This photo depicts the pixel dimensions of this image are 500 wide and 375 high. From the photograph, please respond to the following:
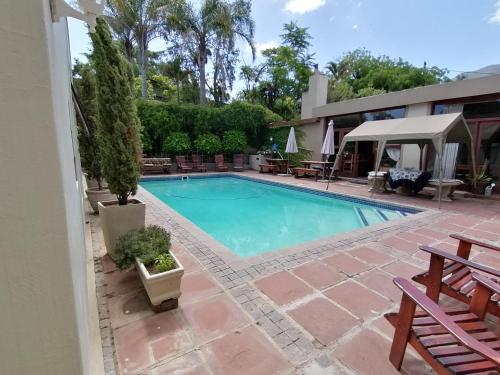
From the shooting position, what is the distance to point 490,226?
4.98 metres

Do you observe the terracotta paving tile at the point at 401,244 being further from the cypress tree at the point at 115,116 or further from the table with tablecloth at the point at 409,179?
the table with tablecloth at the point at 409,179

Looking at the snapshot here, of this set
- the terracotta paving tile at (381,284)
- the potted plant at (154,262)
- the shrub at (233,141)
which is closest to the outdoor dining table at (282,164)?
the shrub at (233,141)

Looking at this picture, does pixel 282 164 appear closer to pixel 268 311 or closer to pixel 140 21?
pixel 140 21

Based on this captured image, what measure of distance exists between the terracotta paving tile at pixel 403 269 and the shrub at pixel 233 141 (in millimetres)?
12248

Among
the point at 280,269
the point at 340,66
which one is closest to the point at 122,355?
the point at 280,269

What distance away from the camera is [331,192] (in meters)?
8.38

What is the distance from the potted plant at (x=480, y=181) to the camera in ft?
26.1

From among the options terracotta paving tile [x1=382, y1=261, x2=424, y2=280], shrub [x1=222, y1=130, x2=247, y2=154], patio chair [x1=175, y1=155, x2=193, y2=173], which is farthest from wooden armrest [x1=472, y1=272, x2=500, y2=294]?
shrub [x1=222, y1=130, x2=247, y2=154]

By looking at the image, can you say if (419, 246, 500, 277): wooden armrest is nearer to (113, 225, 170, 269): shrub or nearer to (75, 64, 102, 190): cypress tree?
(113, 225, 170, 269): shrub

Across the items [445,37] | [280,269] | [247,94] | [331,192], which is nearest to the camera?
[280,269]

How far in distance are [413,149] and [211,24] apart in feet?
40.7

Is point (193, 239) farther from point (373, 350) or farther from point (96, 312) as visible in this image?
point (373, 350)

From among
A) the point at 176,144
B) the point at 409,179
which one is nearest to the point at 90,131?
the point at 409,179

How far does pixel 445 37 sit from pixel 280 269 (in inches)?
1395
